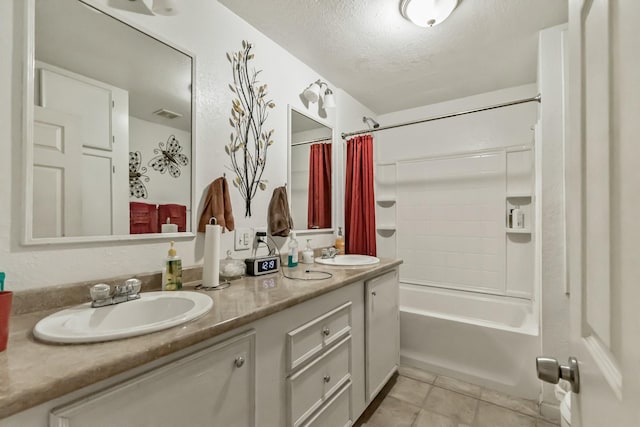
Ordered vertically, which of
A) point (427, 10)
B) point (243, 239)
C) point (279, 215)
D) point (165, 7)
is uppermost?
point (427, 10)

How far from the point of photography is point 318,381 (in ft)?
4.16

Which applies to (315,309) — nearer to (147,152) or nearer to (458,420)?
(147,152)

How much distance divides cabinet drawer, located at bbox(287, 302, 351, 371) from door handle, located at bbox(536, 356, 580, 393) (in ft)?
2.62

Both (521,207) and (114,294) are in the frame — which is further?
(521,207)

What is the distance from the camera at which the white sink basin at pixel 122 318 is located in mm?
694

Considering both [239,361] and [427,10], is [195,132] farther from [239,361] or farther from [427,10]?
[427,10]

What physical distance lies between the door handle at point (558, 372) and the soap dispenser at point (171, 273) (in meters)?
1.22

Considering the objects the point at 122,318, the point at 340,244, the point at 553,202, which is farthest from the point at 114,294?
the point at 553,202

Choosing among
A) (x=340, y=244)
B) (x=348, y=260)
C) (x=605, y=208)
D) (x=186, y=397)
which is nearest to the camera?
(x=605, y=208)

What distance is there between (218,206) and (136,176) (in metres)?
0.38

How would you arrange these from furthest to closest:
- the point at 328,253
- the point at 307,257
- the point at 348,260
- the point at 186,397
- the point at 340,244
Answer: the point at 340,244
the point at 348,260
the point at 328,253
the point at 307,257
the point at 186,397

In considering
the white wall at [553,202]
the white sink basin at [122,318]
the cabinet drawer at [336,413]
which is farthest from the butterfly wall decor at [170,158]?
the white wall at [553,202]

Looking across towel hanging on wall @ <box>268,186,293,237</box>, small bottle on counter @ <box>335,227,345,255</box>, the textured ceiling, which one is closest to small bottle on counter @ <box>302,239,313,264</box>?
towel hanging on wall @ <box>268,186,293,237</box>

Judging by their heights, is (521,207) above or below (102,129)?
below
